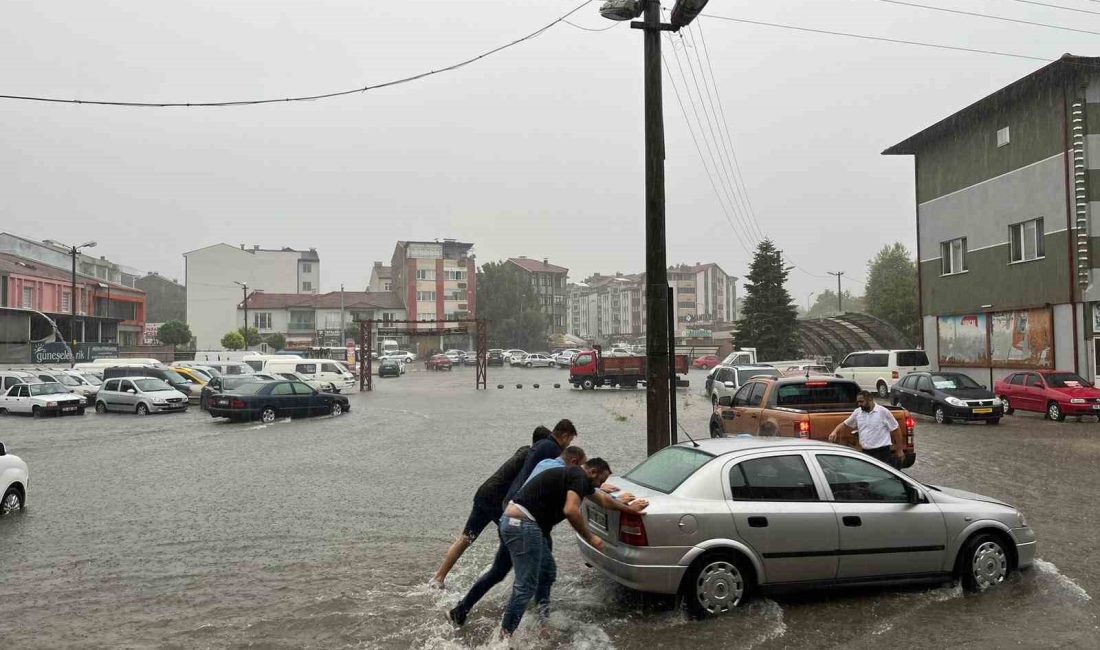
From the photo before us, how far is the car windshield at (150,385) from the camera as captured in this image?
30.3 metres

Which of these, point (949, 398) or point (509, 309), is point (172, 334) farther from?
point (949, 398)

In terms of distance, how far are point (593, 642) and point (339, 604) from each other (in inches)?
94.3

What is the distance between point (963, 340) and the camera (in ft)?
108

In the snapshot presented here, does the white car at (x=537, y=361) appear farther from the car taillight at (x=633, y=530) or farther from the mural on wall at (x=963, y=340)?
the car taillight at (x=633, y=530)

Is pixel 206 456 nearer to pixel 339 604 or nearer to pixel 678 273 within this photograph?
pixel 339 604

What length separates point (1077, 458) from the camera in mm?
15539

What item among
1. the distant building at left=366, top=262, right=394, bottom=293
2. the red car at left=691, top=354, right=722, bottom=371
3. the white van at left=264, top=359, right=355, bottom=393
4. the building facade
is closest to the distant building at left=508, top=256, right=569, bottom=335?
the distant building at left=366, top=262, right=394, bottom=293

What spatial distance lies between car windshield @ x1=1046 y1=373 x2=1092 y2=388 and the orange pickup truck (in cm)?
1273

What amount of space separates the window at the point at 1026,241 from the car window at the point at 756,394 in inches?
736

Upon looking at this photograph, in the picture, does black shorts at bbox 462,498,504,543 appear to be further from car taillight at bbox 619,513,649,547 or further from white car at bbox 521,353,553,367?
white car at bbox 521,353,553,367

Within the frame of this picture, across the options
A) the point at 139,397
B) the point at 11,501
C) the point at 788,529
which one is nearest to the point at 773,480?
the point at 788,529

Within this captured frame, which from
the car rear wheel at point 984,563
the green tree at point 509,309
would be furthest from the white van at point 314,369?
the green tree at point 509,309

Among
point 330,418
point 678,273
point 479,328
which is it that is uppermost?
point 678,273

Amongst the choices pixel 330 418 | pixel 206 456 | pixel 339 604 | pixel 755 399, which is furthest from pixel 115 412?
pixel 339 604
